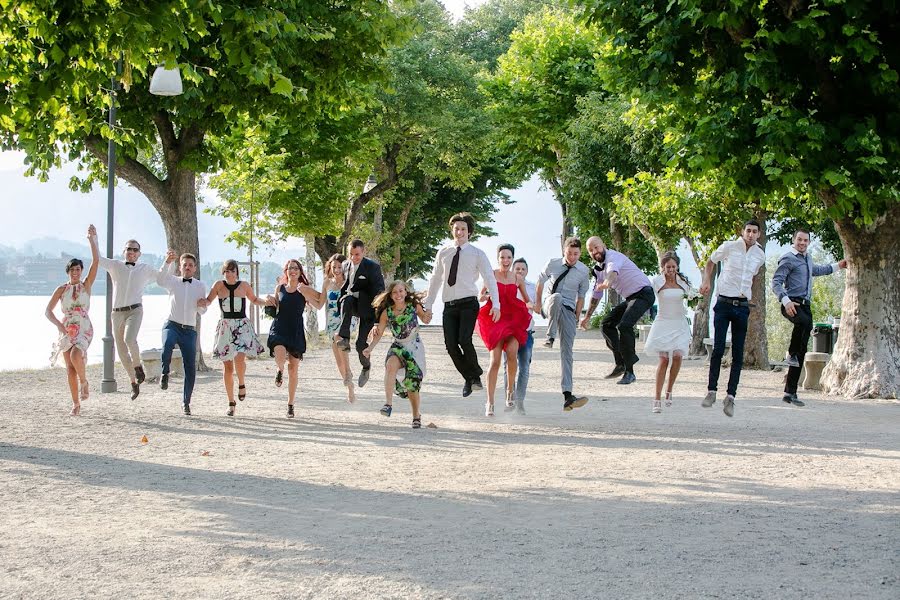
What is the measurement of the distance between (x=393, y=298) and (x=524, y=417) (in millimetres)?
2515

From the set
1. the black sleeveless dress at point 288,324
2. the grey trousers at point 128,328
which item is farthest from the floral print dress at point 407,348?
the grey trousers at point 128,328

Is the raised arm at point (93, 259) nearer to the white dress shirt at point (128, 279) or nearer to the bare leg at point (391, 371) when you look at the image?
the white dress shirt at point (128, 279)

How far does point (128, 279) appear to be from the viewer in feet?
51.4

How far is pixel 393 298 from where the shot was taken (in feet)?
42.1

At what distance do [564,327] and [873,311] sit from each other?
5997mm

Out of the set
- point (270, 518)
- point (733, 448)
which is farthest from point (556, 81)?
point (270, 518)

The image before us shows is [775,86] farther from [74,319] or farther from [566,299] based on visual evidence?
[74,319]

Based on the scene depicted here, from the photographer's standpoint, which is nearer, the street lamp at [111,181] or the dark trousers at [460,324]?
the dark trousers at [460,324]

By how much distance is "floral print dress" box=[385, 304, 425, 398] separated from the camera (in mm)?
12844

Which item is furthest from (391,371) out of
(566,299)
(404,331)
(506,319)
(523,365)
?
(566,299)

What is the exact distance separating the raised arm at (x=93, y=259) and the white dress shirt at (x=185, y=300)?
93 cm

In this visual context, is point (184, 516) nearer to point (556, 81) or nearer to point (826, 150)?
point (826, 150)

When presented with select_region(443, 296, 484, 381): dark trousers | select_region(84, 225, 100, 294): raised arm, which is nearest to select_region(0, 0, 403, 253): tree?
select_region(84, 225, 100, 294): raised arm

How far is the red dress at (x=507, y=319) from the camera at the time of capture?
44.4 feet
